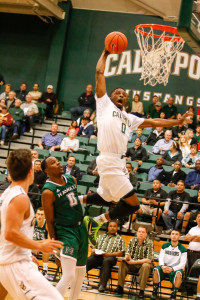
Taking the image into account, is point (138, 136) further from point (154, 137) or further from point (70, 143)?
point (70, 143)

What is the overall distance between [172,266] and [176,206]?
2.14 metres

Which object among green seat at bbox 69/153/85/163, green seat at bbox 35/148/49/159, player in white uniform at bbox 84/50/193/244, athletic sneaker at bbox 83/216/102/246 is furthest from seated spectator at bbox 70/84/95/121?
player in white uniform at bbox 84/50/193/244

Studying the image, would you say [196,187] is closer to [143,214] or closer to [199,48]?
[143,214]

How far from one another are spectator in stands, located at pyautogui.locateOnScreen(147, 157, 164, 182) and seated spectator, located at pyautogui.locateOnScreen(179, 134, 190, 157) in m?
1.25

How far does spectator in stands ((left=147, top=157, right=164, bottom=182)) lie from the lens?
12.3 m

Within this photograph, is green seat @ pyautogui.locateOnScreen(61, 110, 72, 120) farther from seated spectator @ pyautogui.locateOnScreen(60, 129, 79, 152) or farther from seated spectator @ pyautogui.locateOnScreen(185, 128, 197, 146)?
seated spectator @ pyautogui.locateOnScreen(185, 128, 197, 146)

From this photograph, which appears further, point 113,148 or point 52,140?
point 52,140

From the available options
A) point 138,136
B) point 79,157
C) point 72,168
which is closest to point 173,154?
point 138,136

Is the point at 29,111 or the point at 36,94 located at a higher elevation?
the point at 36,94

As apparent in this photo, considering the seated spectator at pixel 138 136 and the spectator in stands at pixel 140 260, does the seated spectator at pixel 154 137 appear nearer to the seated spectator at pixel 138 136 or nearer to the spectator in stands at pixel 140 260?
the seated spectator at pixel 138 136

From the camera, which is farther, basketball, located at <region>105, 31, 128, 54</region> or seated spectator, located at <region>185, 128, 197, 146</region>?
seated spectator, located at <region>185, 128, 197, 146</region>

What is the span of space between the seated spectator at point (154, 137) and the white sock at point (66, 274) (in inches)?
365

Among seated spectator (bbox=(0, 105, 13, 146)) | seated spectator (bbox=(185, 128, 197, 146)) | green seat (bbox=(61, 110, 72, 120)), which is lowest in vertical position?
seated spectator (bbox=(0, 105, 13, 146))

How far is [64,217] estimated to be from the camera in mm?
5641
